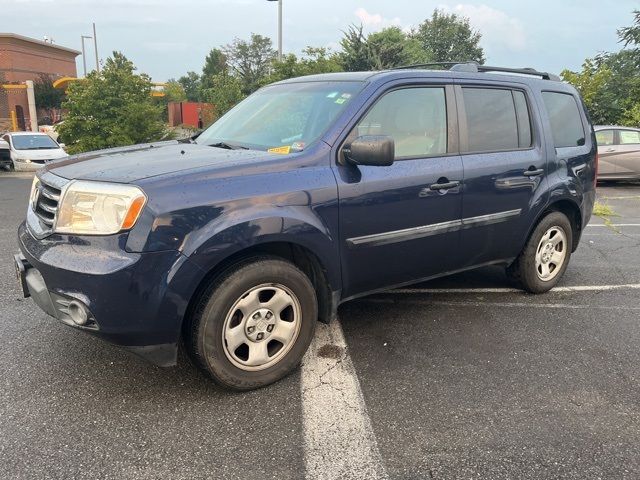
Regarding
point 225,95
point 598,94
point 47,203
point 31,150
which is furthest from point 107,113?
point 598,94

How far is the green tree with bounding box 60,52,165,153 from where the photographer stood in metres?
14.8

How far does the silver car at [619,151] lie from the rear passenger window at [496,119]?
977 centimetres

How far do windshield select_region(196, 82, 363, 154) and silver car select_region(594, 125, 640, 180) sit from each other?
11.1 metres

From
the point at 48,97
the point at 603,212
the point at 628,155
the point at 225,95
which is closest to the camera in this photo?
the point at 603,212

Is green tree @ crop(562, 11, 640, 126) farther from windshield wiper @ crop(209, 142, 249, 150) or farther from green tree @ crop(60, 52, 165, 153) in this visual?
windshield wiper @ crop(209, 142, 249, 150)

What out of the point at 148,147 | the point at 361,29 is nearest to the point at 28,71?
the point at 361,29

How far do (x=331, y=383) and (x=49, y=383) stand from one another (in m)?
1.62

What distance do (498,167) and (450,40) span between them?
213 ft

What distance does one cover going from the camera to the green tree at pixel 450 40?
204 feet

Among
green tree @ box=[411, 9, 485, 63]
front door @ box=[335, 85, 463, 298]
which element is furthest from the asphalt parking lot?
green tree @ box=[411, 9, 485, 63]

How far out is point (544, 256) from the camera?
4703 millimetres

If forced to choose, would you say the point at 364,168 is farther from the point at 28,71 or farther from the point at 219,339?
the point at 28,71

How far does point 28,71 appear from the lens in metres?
45.1

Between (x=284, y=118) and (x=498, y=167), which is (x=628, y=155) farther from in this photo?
(x=284, y=118)
